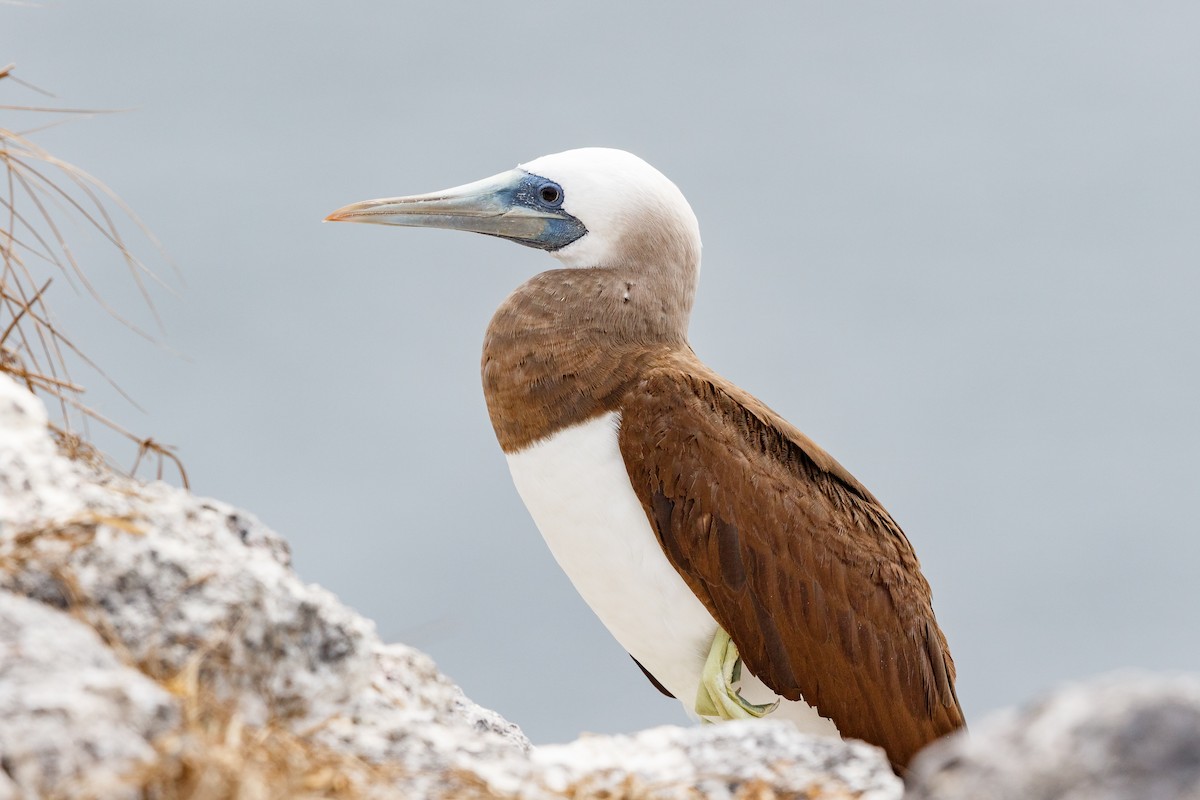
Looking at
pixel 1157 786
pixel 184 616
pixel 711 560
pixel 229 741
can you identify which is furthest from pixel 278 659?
pixel 711 560

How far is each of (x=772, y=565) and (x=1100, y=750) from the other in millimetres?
3472

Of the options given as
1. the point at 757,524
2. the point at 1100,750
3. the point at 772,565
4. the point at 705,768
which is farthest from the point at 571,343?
the point at 1100,750

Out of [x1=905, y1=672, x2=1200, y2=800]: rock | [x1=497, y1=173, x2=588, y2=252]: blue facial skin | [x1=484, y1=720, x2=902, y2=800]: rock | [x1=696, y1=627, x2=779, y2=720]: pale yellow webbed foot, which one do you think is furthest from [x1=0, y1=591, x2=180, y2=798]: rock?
[x1=497, y1=173, x2=588, y2=252]: blue facial skin

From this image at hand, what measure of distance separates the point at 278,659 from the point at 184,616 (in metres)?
0.28

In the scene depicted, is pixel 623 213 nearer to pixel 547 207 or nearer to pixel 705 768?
pixel 547 207

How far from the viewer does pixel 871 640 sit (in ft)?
21.6

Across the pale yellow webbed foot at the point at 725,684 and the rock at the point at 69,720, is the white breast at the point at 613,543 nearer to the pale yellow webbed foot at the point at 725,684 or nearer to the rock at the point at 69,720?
the pale yellow webbed foot at the point at 725,684

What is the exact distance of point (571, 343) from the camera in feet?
22.0

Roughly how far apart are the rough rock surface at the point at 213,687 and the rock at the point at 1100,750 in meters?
0.87

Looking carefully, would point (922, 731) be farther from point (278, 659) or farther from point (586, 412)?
point (278, 659)

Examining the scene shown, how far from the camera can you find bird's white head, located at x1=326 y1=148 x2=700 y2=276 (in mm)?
7195

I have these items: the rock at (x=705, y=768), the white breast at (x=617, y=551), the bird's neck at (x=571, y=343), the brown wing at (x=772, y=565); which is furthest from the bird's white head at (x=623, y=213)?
the rock at (x=705, y=768)

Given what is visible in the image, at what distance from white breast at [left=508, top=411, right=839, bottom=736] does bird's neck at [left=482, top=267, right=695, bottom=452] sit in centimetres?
12

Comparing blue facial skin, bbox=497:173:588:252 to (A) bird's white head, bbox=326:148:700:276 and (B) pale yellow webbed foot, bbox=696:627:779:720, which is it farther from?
(B) pale yellow webbed foot, bbox=696:627:779:720
